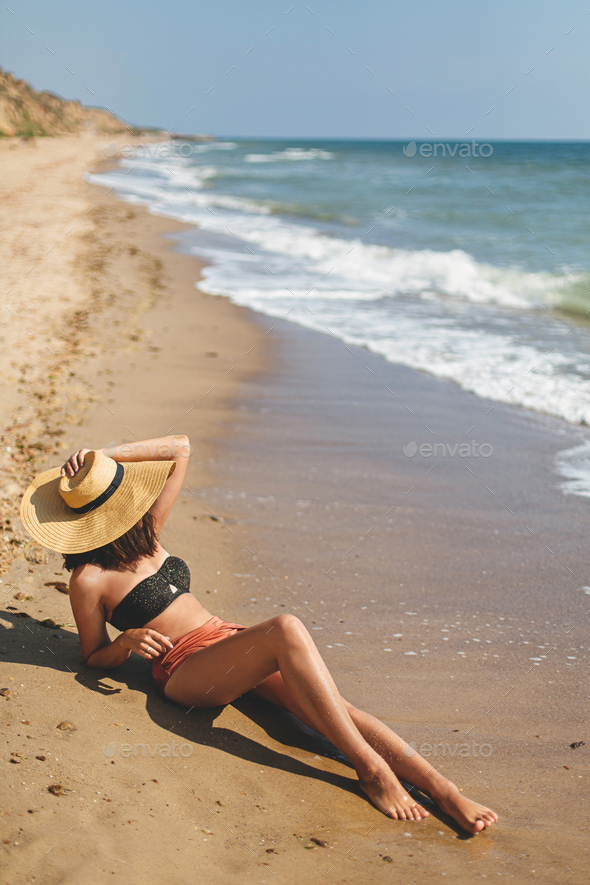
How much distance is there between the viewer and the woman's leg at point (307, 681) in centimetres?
253

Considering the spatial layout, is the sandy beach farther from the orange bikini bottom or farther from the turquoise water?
the turquoise water

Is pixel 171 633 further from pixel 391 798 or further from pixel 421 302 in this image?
pixel 421 302

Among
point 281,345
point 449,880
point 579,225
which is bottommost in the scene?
point 449,880

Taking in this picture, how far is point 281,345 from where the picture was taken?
8.43m

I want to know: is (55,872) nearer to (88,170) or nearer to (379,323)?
(379,323)

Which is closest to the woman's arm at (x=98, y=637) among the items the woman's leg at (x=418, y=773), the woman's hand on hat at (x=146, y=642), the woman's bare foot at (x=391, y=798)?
the woman's hand on hat at (x=146, y=642)

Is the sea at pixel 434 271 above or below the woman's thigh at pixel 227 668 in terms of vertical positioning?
above

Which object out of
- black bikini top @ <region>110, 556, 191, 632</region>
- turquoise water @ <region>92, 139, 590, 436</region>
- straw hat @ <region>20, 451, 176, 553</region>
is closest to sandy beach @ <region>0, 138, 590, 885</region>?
black bikini top @ <region>110, 556, 191, 632</region>

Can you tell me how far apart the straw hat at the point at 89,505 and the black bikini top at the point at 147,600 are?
26cm

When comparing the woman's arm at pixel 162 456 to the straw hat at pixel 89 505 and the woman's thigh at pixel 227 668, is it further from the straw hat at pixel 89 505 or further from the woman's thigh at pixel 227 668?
the woman's thigh at pixel 227 668

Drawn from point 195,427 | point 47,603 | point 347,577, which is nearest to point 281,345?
point 195,427

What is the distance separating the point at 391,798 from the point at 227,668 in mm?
750

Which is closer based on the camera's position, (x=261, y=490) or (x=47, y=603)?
(x=47, y=603)

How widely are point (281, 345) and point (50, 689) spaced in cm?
606
